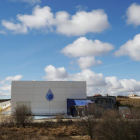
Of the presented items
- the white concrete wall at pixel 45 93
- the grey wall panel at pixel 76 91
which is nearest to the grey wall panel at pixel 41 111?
the white concrete wall at pixel 45 93

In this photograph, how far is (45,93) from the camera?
44000 millimetres

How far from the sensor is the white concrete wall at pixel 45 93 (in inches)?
1715

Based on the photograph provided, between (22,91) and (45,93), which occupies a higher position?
(22,91)

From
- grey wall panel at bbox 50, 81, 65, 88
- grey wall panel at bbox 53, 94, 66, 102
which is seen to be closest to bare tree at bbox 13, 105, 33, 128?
grey wall panel at bbox 53, 94, 66, 102

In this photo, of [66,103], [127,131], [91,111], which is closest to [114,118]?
[127,131]

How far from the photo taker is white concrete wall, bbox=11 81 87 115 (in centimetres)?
4356

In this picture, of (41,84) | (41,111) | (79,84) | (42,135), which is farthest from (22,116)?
(79,84)

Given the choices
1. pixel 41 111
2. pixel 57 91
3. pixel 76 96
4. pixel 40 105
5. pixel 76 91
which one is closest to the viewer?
pixel 41 111

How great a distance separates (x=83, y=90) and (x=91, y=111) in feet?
85.9

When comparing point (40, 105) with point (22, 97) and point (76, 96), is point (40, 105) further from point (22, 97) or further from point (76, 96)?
point (76, 96)

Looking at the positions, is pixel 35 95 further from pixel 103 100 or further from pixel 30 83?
pixel 103 100

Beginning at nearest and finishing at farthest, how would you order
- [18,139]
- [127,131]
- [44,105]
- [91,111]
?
1. [127,131]
2. [18,139]
3. [91,111]
4. [44,105]

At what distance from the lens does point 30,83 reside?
44.3 m

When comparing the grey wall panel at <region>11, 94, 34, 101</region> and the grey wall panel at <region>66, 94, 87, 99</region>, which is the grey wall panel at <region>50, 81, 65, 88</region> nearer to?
the grey wall panel at <region>66, 94, 87, 99</region>
